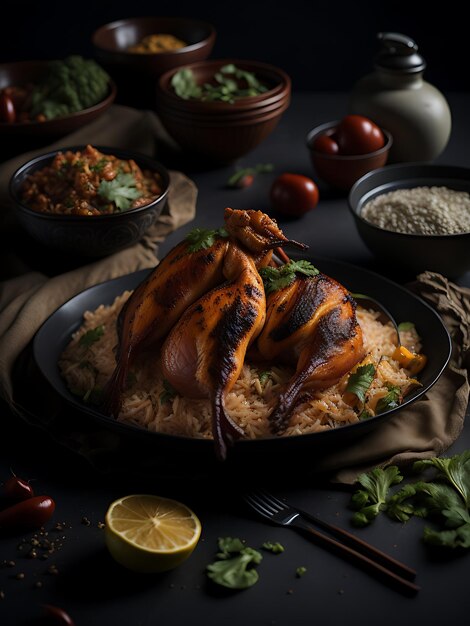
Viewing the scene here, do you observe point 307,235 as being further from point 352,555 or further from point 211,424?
point 352,555

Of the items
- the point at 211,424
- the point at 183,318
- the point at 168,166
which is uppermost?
the point at 183,318

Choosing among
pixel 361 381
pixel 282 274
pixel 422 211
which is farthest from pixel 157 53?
pixel 361 381

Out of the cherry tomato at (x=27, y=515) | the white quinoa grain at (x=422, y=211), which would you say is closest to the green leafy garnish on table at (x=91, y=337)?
the cherry tomato at (x=27, y=515)

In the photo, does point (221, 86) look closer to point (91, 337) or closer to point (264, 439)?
point (91, 337)

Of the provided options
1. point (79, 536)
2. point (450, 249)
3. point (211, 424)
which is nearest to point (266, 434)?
point (211, 424)

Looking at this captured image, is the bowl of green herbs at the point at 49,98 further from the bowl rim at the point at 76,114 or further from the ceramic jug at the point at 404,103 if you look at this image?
the ceramic jug at the point at 404,103

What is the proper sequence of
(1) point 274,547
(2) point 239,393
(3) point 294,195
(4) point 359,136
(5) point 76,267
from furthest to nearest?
1. (4) point 359,136
2. (3) point 294,195
3. (5) point 76,267
4. (2) point 239,393
5. (1) point 274,547

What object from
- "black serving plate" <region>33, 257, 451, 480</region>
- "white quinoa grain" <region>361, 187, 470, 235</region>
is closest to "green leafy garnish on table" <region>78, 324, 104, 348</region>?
"black serving plate" <region>33, 257, 451, 480</region>
